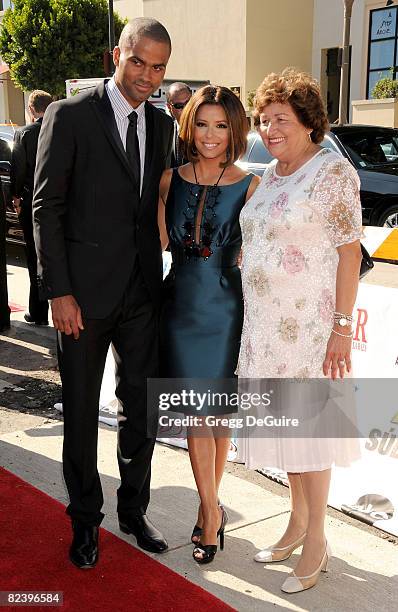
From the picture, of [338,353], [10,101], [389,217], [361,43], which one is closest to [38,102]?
[389,217]

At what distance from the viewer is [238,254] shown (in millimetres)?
3014

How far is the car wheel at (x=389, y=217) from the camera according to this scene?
9844 mm

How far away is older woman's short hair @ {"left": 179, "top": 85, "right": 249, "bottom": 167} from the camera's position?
2902mm

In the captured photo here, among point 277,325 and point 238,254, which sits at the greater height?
point 238,254

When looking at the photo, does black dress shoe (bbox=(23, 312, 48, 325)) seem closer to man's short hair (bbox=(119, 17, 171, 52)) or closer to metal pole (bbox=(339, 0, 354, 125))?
man's short hair (bbox=(119, 17, 171, 52))

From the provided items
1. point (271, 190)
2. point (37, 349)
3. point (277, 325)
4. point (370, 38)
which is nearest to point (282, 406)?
point (277, 325)

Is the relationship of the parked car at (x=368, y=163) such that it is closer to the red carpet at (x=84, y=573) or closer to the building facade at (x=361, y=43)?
the red carpet at (x=84, y=573)

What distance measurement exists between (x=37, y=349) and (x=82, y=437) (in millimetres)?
3478

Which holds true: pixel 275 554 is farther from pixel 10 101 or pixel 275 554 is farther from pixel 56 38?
pixel 10 101

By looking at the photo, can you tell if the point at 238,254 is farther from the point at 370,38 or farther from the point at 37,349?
the point at 370,38

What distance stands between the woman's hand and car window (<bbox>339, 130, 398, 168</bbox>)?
25.8 feet

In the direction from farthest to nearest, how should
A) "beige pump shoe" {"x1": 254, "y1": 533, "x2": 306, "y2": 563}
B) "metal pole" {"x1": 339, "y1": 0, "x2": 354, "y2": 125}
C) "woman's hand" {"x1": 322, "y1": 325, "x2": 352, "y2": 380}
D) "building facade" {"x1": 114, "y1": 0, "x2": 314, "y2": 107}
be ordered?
"building facade" {"x1": 114, "y1": 0, "x2": 314, "y2": 107}
"metal pole" {"x1": 339, "y1": 0, "x2": 354, "y2": 125}
"beige pump shoe" {"x1": 254, "y1": 533, "x2": 306, "y2": 563}
"woman's hand" {"x1": 322, "y1": 325, "x2": 352, "y2": 380}

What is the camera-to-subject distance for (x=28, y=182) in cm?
668

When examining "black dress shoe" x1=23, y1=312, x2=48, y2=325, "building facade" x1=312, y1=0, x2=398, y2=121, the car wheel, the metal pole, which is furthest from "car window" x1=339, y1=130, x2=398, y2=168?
"building facade" x1=312, y1=0, x2=398, y2=121
